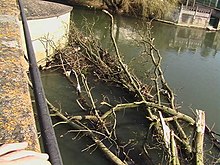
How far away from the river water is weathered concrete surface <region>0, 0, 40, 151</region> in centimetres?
557

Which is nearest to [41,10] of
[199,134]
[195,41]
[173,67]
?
[173,67]

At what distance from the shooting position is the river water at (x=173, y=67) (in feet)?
32.0

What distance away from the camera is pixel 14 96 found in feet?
5.04

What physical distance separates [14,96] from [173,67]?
13066 mm

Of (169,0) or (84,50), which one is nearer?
(84,50)

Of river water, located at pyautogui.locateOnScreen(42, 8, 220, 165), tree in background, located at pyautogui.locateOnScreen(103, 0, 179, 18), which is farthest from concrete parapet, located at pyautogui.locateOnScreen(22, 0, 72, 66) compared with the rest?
tree in background, located at pyautogui.locateOnScreen(103, 0, 179, 18)

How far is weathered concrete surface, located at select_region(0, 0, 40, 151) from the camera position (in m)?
1.27

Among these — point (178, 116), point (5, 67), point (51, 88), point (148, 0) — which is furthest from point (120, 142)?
point (148, 0)

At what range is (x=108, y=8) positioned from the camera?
25.0 metres

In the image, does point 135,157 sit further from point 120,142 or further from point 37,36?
point 37,36

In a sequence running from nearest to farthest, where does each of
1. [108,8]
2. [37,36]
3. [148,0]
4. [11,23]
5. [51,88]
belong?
[11,23] → [51,88] → [37,36] → [148,0] → [108,8]

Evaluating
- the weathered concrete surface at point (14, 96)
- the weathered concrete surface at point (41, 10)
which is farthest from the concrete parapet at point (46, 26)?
the weathered concrete surface at point (14, 96)

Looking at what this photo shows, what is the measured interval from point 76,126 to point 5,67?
21.3 feet

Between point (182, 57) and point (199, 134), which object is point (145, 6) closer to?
point (182, 57)
